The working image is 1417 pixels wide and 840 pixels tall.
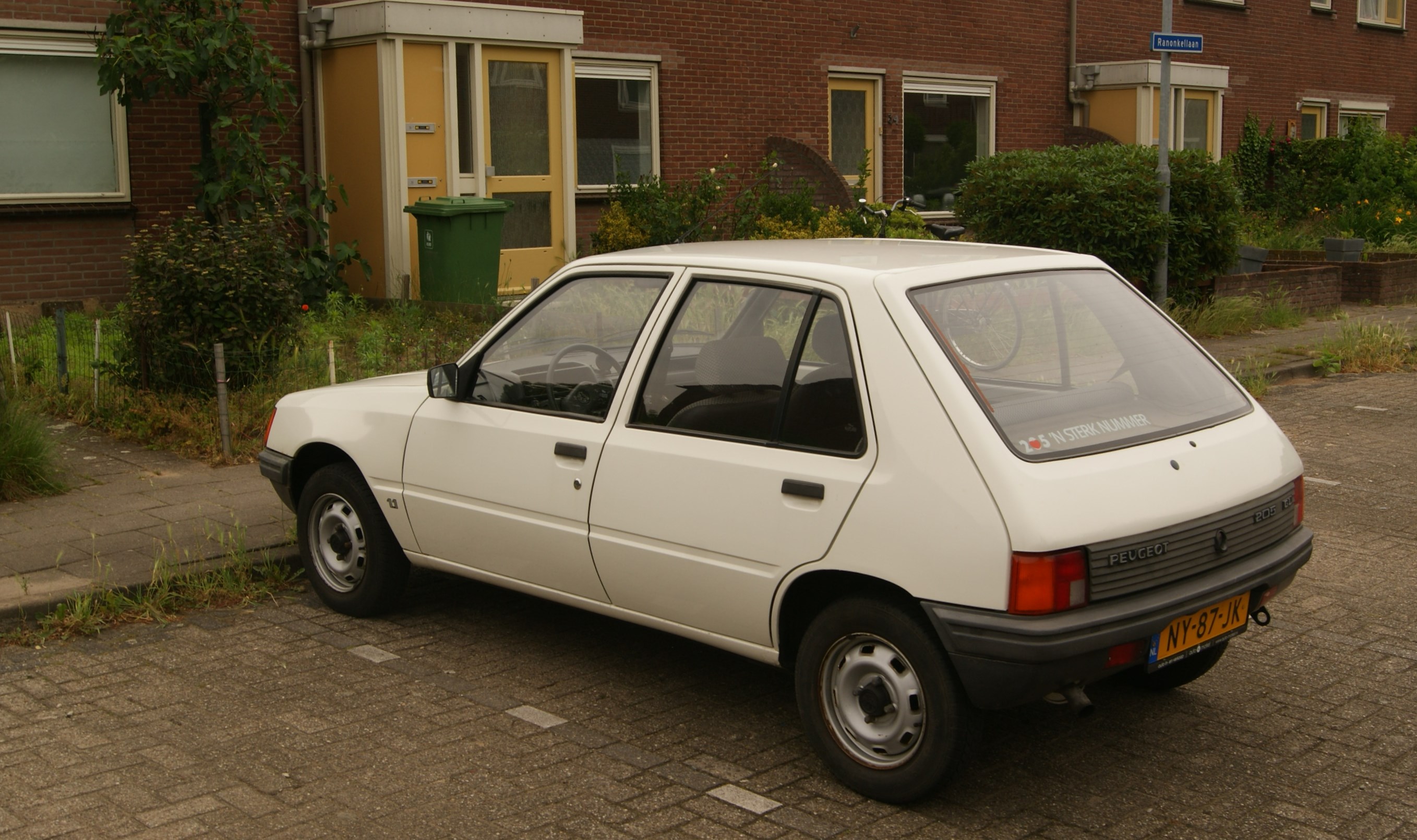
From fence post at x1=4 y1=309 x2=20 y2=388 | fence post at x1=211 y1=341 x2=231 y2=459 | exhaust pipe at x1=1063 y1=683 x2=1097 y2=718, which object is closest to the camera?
exhaust pipe at x1=1063 y1=683 x2=1097 y2=718

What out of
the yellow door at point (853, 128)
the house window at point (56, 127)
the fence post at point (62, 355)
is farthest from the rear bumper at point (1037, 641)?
the yellow door at point (853, 128)

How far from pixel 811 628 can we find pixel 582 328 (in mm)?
1557

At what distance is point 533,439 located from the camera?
5.01m

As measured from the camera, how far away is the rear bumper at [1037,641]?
371 cm

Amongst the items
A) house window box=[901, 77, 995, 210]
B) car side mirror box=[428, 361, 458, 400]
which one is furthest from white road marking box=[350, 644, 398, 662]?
house window box=[901, 77, 995, 210]

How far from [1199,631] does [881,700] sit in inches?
37.5

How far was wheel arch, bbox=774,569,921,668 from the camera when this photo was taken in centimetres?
402

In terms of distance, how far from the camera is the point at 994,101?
68.4 ft

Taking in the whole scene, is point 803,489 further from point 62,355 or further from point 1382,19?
point 1382,19

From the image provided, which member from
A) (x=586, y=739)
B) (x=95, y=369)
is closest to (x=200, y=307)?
(x=95, y=369)

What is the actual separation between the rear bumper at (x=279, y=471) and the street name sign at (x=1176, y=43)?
829 cm

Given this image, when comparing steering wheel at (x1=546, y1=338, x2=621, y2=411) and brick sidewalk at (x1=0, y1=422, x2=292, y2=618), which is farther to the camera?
brick sidewalk at (x1=0, y1=422, x2=292, y2=618)

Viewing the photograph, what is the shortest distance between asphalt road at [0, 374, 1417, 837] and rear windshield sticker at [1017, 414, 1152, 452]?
1.03m

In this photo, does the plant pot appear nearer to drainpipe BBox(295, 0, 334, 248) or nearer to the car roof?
drainpipe BBox(295, 0, 334, 248)
